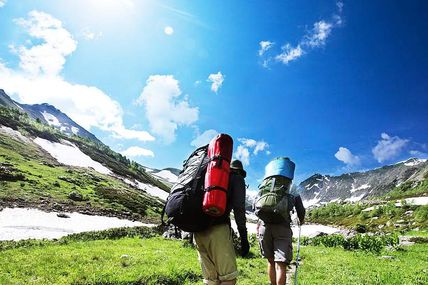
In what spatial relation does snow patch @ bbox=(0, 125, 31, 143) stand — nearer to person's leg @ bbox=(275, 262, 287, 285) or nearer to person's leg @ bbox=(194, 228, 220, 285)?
person's leg @ bbox=(275, 262, 287, 285)

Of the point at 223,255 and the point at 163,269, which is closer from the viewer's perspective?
the point at 223,255

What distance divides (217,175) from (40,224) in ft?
129

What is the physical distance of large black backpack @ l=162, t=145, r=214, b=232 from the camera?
565cm

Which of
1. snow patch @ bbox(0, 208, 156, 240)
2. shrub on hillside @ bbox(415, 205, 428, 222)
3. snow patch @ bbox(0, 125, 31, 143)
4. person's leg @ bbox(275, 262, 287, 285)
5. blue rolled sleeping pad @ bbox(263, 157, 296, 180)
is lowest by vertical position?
snow patch @ bbox(0, 208, 156, 240)

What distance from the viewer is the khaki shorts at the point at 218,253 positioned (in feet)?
18.8

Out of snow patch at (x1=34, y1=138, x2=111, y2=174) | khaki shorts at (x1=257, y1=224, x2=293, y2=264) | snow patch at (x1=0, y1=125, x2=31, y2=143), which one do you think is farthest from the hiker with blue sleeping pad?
snow patch at (x1=0, y1=125, x2=31, y2=143)

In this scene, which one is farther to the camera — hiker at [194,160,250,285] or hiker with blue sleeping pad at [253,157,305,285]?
hiker with blue sleeping pad at [253,157,305,285]

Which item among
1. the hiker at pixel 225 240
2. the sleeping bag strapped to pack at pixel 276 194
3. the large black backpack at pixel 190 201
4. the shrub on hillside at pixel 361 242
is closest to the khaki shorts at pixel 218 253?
the hiker at pixel 225 240

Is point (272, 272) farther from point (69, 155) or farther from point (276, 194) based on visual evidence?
point (69, 155)

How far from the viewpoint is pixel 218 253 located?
5.78 metres

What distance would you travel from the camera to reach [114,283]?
1132 centimetres

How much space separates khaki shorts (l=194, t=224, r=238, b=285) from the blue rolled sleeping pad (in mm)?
2707

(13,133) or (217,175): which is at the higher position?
(13,133)

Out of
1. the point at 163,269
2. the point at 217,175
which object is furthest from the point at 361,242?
the point at 217,175
